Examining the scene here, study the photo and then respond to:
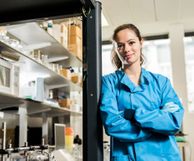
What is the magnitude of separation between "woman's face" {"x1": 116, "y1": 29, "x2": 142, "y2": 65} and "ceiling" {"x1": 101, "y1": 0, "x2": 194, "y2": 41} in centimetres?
264

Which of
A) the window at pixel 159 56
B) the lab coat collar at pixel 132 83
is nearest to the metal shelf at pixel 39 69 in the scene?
the lab coat collar at pixel 132 83

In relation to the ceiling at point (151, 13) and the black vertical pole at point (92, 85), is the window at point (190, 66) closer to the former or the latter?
the ceiling at point (151, 13)

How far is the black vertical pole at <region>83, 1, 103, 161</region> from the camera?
1.08m

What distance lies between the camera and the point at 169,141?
1098 millimetres

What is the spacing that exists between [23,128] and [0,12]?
1564 mm

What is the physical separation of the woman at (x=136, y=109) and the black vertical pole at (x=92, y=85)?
4cm

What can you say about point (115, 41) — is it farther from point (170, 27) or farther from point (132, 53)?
point (170, 27)

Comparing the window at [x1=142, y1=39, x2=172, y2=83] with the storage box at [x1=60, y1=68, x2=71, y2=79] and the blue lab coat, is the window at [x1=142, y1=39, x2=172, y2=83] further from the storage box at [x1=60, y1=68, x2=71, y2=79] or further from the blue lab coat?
the blue lab coat

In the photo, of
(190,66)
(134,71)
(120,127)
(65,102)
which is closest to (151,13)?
(190,66)

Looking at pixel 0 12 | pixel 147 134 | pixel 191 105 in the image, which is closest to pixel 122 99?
pixel 147 134

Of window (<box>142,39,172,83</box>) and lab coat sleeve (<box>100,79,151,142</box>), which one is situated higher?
window (<box>142,39,172,83</box>)

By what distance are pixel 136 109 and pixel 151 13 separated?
3.34 metres

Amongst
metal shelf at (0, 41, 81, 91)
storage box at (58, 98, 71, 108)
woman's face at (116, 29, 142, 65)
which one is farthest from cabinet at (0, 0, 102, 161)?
storage box at (58, 98, 71, 108)

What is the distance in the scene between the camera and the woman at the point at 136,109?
41.1 inches
